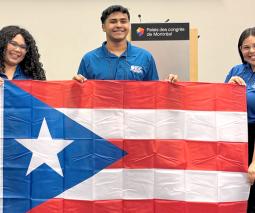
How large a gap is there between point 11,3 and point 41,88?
2.42 meters

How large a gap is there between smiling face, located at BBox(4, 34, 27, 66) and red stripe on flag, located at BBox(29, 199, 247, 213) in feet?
2.60

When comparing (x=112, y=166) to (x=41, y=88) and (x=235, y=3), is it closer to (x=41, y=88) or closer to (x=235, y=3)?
(x=41, y=88)

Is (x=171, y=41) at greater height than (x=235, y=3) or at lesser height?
lesser

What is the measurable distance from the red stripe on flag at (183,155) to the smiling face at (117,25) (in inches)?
25.2

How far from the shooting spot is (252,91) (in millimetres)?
2064

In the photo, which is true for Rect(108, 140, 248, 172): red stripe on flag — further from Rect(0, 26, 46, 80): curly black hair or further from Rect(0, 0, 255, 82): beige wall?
Rect(0, 0, 255, 82): beige wall

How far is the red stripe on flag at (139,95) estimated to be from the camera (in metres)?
2.05

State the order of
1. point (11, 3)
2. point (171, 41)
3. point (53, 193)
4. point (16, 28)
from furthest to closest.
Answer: point (11, 3), point (171, 41), point (16, 28), point (53, 193)

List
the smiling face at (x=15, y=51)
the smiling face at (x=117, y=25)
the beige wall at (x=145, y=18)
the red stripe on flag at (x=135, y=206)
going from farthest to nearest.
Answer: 1. the beige wall at (x=145, y=18)
2. the smiling face at (x=117, y=25)
3. the smiling face at (x=15, y=51)
4. the red stripe on flag at (x=135, y=206)

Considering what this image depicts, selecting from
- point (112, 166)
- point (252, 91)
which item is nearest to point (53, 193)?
point (112, 166)

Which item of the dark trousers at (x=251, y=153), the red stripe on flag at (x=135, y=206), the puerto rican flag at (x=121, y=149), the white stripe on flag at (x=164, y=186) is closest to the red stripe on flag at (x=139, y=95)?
the puerto rican flag at (x=121, y=149)

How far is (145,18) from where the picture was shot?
13.5 feet

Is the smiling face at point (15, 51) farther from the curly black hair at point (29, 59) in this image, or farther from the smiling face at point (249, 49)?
the smiling face at point (249, 49)

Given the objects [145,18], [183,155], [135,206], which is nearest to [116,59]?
[183,155]
